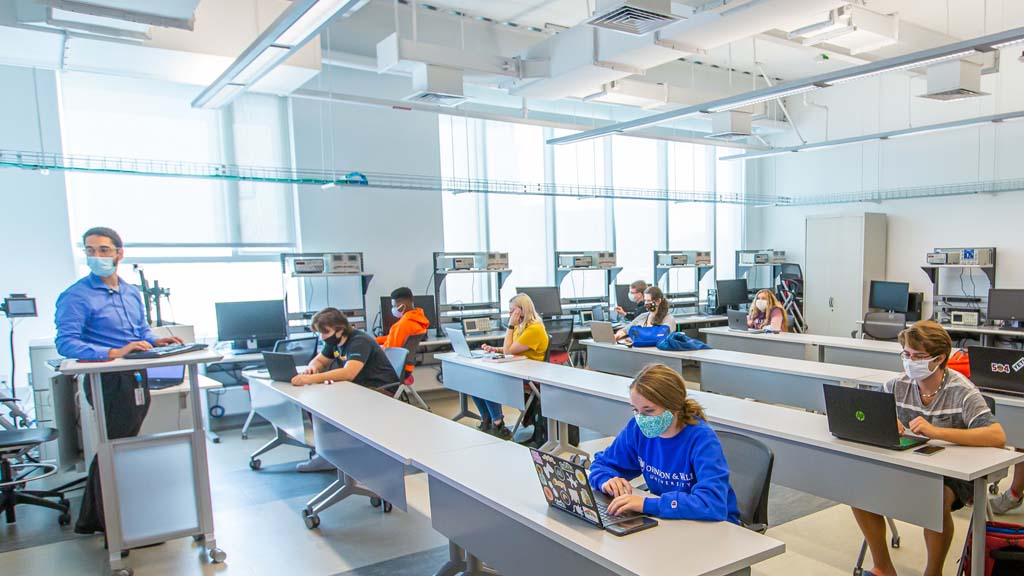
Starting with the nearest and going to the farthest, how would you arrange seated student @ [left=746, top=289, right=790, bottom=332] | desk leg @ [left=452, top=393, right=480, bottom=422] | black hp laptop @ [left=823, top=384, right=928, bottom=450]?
black hp laptop @ [left=823, top=384, right=928, bottom=450] < desk leg @ [left=452, top=393, right=480, bottom=422] < seated student @ [left=746, top=289, right=790, bottom=332]

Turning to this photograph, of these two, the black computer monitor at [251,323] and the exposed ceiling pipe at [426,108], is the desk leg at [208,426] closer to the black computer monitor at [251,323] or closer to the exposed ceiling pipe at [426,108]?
the black computer monitor at [251,323]

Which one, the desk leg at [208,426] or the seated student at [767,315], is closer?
the desk leg at [208,426]

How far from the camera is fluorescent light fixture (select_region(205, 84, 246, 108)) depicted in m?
4.30

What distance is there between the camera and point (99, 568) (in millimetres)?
3176

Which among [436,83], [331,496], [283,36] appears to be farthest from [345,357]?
[436,83]

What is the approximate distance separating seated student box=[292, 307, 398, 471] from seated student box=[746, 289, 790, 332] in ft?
13.7

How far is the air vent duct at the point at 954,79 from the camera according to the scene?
15.9ft

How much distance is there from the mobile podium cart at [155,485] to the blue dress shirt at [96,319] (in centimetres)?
16

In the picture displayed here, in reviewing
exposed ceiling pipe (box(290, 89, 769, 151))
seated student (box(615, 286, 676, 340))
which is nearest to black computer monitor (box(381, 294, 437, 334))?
exposed ceiling pipe (box(290, 89, 769, 151))

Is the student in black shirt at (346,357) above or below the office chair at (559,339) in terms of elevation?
above

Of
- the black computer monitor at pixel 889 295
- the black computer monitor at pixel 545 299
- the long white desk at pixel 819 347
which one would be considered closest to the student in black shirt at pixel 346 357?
the black computer monitor at pixel 545 299

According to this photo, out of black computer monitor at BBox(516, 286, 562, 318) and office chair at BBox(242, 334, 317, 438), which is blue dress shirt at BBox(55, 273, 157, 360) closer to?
office chair at BBox(242, 334, 317, 438)

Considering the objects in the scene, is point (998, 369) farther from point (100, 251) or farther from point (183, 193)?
point (183, 193)

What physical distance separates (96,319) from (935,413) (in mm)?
3931
